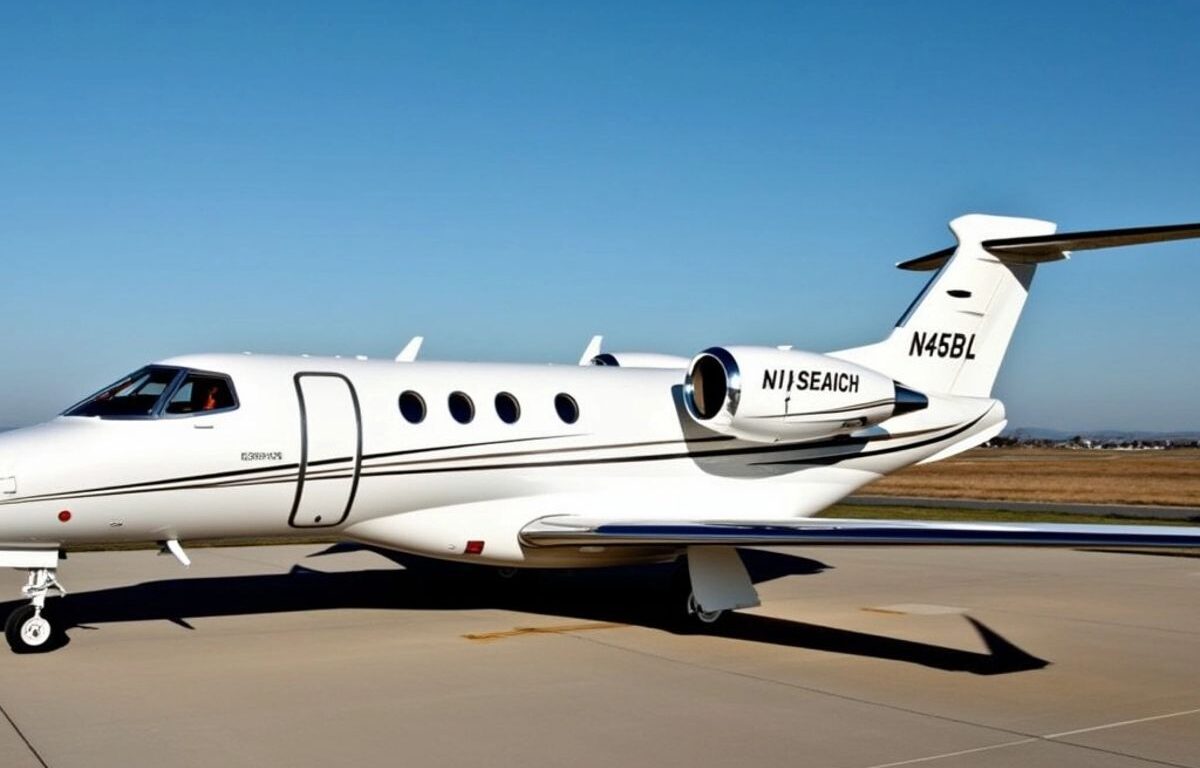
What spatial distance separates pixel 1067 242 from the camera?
550 inches

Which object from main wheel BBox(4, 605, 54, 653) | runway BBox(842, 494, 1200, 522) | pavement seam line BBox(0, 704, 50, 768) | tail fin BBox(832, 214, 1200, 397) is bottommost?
runway BBox(842, 494, 1200, 522)

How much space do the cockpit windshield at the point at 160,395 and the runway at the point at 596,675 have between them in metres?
2.13

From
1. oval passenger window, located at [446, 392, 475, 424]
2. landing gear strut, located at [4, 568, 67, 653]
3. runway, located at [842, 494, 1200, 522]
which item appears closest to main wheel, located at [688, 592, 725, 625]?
oval passenger window, located at [446, 392, 475, 424]

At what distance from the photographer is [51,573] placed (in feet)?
34.8

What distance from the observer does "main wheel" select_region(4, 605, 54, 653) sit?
33.9 feet

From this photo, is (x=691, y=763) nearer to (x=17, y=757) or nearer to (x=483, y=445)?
(x=17, y=757)

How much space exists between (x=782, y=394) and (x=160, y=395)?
6372 millimetres

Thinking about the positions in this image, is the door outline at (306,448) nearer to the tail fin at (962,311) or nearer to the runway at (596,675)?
the runway at (596,675)

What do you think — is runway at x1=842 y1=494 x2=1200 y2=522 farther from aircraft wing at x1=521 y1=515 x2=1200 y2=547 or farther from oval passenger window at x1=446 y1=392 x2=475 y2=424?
oval passenger window at x1=446 y1=392 x2=475 y2=424

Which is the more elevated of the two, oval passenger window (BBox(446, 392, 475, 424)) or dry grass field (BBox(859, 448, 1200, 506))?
oval passenger window (BBox(446, 392, 475, 424))

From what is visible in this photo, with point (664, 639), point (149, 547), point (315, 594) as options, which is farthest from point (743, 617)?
point (149, 547)

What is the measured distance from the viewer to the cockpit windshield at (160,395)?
35.5ft

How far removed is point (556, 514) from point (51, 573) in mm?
4815

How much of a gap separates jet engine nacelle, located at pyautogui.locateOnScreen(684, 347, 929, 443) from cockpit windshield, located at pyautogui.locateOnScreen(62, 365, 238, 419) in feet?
16.5
